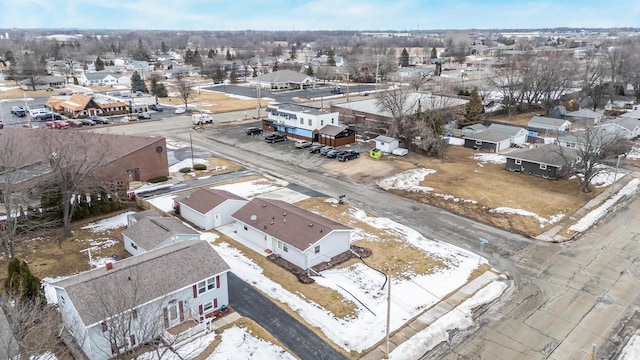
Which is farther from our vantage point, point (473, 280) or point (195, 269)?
point (473, 280)

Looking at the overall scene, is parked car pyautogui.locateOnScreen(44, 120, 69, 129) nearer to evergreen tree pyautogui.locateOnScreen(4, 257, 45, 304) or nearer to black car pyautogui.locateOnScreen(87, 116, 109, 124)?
black car pyautogui.locateOnScreen(87, 116, 109, 124)

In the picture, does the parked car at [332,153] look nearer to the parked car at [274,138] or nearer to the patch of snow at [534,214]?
the parked car at [274,138]

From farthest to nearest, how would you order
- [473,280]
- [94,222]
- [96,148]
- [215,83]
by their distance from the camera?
1. [215,83]
2. [96,148]
3. [94,222]
4. [473,280]

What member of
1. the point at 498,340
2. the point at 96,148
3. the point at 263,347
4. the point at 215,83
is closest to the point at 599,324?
the point at 498,340

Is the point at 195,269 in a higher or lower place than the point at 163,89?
lower

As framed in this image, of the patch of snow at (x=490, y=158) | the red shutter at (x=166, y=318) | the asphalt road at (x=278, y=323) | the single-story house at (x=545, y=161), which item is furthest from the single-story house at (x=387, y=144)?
the red shutter at (x=166, y=318)

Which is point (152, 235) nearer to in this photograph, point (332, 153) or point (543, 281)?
point (543, 281)

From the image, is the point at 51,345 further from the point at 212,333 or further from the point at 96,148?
the point at 96,148
